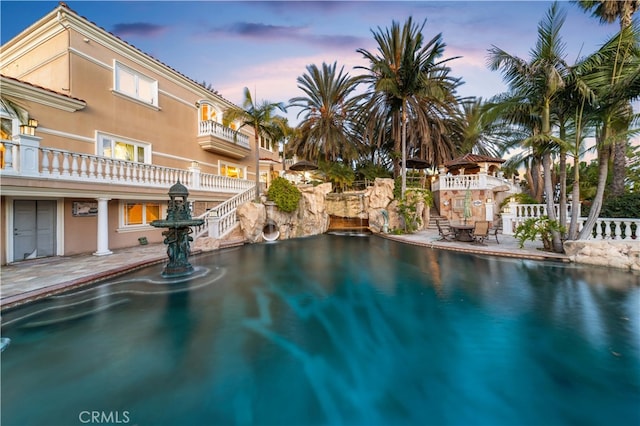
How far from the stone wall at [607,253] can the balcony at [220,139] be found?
1750 cm

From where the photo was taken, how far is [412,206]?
1611 centimetres

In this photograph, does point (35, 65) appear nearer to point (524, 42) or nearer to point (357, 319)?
point (357, 319)

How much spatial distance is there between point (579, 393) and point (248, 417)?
13.8ft

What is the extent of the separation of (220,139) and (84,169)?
8478 mm

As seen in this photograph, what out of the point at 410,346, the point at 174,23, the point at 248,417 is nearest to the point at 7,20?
the point at 174,23

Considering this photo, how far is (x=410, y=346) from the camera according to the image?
13.8ft

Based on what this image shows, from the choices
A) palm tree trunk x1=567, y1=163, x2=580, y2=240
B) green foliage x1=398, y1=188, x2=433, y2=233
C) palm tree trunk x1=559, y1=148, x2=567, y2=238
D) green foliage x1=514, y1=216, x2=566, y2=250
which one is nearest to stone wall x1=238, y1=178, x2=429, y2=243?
green foliage x1=398, y1=188, x2=433, y2=233

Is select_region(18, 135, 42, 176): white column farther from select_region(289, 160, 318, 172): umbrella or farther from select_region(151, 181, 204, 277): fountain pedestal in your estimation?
select_region(289, 160, 318, 172): umbrella

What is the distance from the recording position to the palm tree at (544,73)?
27.9 ft

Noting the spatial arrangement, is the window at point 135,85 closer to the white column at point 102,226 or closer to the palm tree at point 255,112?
the palm tree at point 255,112

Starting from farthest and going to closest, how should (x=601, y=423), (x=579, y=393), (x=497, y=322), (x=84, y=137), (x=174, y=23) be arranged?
(x=174, y=23), (x=84, y=137), (x=497, y=322), (x=579, y=393), (x=601, y=423)

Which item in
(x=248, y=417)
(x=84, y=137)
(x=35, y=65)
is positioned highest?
(x=35, y=65)

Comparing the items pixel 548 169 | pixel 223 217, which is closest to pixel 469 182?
pixel 548 169

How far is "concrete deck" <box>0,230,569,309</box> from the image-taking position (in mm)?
5922
